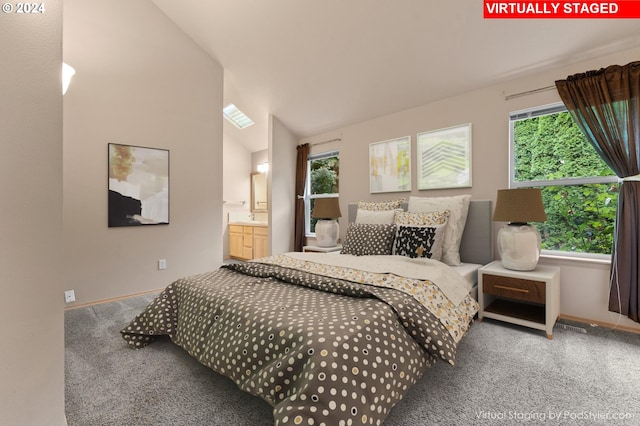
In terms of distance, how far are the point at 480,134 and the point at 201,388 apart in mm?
3256

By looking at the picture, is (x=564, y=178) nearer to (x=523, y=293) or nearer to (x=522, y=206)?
(x=522, y=206)

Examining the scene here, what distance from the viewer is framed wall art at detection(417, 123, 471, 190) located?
10.0ft

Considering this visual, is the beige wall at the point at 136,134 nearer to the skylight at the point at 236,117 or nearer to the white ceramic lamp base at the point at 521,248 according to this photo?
the skylight at the point at 236,117

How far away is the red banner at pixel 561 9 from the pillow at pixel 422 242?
1.77m

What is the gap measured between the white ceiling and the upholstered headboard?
1275 millimetres

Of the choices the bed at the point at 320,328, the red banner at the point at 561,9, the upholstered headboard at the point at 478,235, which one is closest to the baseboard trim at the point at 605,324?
the upholstered headboard at the point at 478,235

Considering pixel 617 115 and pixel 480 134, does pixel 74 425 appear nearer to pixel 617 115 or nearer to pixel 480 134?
pixel 480 134

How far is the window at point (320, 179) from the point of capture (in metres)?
4.41

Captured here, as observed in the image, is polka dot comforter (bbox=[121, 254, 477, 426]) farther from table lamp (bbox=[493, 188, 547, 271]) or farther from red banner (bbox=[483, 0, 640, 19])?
red banner (bbox=[483, 0, 640, 19])

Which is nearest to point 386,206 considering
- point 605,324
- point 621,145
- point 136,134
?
point 621,145

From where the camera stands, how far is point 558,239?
2.61 m

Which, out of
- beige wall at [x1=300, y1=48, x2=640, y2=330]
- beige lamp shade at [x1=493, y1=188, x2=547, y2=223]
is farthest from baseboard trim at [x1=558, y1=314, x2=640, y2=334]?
beige lamp shade at [x1=493, y1=188, x2=547, y2=223]

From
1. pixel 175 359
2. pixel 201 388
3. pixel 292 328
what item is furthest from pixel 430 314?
pixel 175 359

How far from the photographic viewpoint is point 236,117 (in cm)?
510
